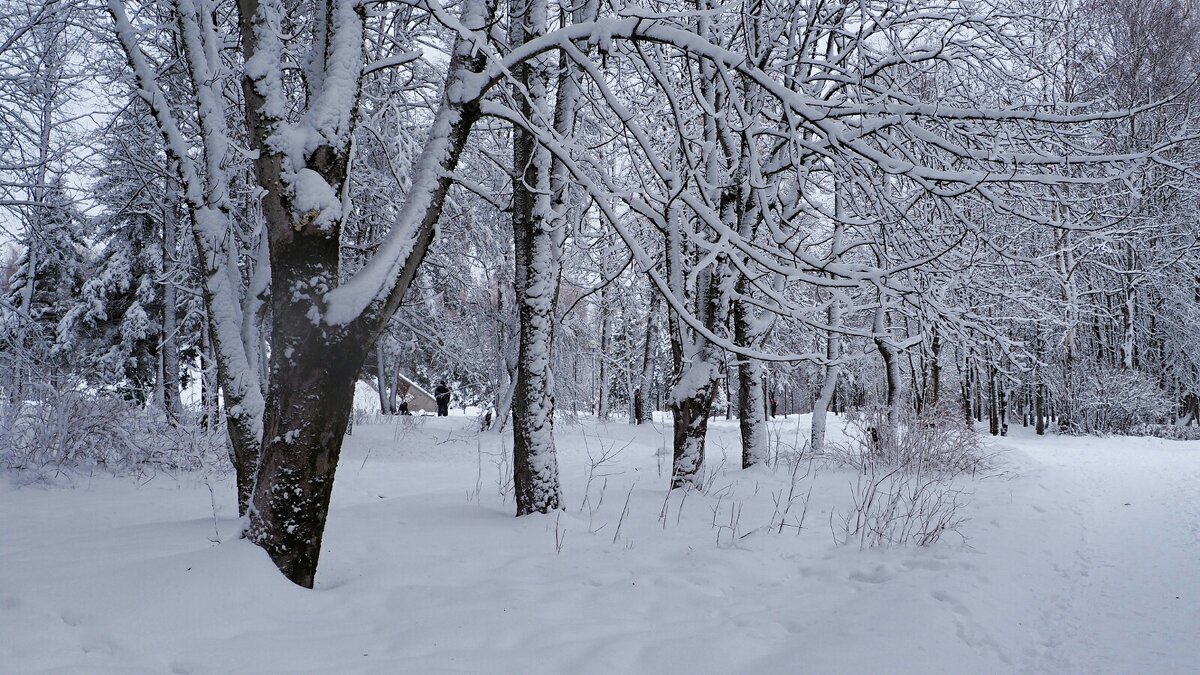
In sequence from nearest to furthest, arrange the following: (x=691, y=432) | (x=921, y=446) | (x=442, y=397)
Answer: (x=691, y=432) → (x=921, y=446) → (x=442, y=397)

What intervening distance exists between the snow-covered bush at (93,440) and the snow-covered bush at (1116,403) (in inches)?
808

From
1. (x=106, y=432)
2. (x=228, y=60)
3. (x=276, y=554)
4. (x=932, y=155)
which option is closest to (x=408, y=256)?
(x=276, y=554)

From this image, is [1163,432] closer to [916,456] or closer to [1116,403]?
[1116,403]

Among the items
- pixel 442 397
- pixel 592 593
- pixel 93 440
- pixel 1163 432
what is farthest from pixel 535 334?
pixel 442 397

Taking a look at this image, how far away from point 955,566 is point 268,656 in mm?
3924

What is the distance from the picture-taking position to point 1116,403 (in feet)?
57.0

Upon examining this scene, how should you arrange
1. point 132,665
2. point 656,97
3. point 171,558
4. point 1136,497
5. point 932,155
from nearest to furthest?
1. point 132,665
2. point 171,558
3. point 932,155
4. point 656,97
5. point 1136,497

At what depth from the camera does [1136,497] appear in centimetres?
746

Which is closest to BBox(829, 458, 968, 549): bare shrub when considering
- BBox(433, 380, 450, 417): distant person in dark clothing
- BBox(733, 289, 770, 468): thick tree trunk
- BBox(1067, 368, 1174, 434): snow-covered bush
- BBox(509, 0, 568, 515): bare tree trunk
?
BBox(733, 289, 770, 468): thick tree trunk

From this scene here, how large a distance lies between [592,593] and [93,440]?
7360 mm

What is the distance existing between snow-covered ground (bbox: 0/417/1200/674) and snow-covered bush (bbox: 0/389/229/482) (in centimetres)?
85

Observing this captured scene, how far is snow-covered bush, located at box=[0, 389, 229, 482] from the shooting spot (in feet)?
23.0

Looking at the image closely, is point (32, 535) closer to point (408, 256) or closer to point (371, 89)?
point (408, 256)

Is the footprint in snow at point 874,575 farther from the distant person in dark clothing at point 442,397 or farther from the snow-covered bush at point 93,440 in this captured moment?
the distant person in dark clothing at point 442,397
